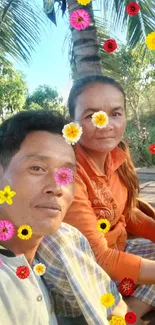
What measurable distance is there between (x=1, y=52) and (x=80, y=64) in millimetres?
690

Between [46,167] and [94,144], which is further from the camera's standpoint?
[94,144]

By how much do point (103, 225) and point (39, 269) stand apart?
337 millimetres

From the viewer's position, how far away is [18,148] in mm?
774

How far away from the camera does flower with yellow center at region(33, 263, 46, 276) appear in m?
0.79

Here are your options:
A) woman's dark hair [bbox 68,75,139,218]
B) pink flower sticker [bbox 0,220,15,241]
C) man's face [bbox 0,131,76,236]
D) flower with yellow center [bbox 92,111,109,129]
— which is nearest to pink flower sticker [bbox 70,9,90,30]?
woman's dark hair [bbox 68,75,139,218]

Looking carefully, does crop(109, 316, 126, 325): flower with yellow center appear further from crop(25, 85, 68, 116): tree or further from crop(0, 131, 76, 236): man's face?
crop(25, 85, 68, 116): tree

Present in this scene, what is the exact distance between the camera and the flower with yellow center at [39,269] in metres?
0.79

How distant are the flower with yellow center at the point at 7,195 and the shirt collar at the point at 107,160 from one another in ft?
1.33

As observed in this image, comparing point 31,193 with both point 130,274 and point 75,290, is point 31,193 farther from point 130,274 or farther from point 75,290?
point 130,274

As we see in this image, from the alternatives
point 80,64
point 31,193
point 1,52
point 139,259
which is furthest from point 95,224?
point 1,52

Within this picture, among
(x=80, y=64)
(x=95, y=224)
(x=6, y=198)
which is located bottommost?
(x=95, y=224)

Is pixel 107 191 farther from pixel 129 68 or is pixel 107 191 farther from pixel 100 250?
pixel 129 68

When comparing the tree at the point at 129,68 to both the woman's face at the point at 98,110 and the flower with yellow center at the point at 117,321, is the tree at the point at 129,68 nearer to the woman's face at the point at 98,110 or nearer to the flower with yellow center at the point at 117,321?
the woman's face at the point at 98,110

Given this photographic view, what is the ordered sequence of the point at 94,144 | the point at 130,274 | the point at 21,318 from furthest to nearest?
1. the point at 94,144
2. the point at 130,274
3. the point at 21,318
